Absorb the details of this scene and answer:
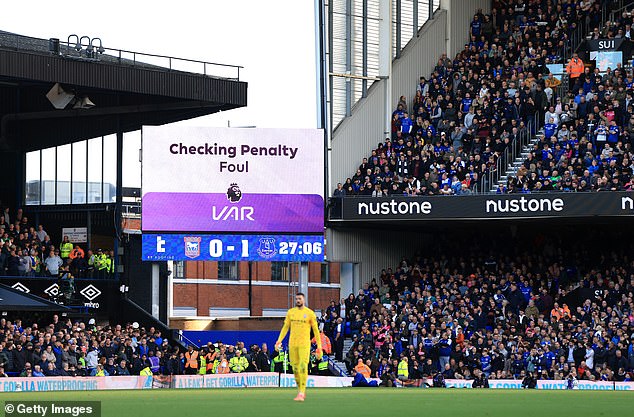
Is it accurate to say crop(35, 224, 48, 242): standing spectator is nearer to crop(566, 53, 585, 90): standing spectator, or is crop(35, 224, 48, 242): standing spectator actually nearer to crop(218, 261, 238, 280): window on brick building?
crop(566, 53, 585, 90): standing spectator

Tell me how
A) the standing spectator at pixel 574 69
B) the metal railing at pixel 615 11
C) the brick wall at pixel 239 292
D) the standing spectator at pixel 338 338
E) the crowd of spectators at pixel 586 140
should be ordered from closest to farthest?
the crowd of spectators at pixel 586 140 < the standing spectator at pixel 338 338 < the standing spectator at pixel 574 69 < the metal railing at pixel 615 11 < the brick wall at pixel 239 292

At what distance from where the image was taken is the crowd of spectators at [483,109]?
46.2m

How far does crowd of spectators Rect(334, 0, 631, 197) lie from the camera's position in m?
46.2

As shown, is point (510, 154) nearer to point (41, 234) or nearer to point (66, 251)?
point (66, 251)

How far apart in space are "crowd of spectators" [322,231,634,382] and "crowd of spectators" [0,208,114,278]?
357 inches

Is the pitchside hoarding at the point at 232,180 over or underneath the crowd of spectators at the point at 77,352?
over

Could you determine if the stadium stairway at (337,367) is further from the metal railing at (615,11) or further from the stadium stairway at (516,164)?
the metal railing at (615,11)

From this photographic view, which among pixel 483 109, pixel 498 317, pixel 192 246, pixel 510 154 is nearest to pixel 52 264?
pixel 192 246

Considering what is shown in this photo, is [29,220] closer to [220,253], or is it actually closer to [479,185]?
[220,253]

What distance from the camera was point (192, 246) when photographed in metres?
45.7

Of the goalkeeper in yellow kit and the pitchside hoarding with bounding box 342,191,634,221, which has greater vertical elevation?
the pitchside hoarding with bounding box 342,191,634,221

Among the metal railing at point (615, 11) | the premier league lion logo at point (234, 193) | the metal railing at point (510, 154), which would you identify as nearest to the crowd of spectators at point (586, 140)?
the metal railing at point (510, 154)

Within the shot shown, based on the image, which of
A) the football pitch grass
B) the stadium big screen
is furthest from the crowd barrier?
the football pitch grass

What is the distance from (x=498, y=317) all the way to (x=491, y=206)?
3.76m
